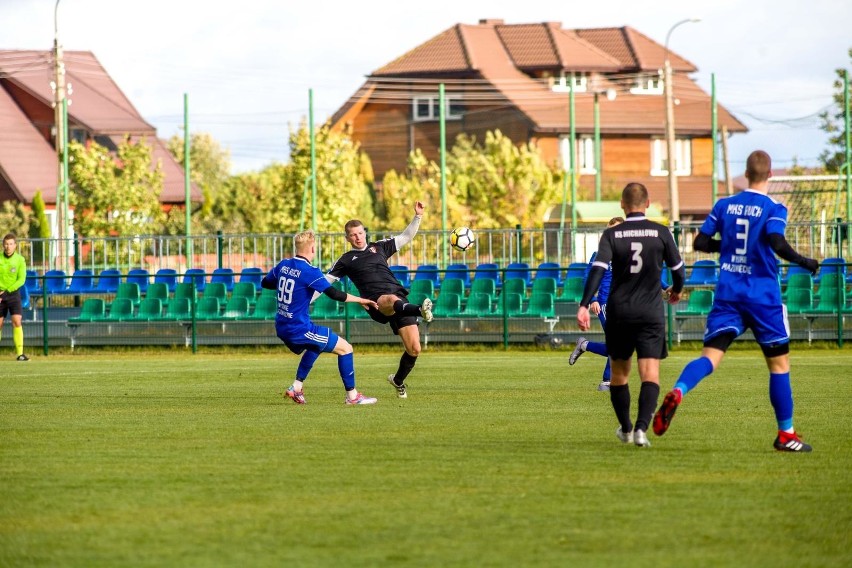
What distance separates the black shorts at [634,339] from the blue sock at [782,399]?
844mm

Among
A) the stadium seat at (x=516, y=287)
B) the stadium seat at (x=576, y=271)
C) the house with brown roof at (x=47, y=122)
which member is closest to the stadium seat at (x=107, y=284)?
the stadium seat at (x=516, y=287)

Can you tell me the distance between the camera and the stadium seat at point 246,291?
2708 cm

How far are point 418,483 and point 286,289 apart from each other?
5482 mm

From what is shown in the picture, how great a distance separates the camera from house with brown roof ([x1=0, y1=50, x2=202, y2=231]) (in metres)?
60.5

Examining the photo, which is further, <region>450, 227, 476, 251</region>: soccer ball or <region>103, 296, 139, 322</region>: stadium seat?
<region>103, 296, 139, 322</region>: stadium seat

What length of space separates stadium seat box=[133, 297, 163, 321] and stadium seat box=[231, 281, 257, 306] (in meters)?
1.51

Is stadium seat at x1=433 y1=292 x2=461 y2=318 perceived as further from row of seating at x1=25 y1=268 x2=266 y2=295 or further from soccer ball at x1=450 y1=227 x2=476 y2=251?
soccer ball at x1=450 y1=227 x2=476 y2=251

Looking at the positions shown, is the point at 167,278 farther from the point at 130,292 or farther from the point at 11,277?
the point at 11,277

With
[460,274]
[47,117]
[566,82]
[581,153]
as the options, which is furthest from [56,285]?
[566,82]

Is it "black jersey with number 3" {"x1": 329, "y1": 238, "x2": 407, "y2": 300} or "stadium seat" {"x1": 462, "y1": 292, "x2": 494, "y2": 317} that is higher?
"black jersey with number 3" {"x1": 329, "y1": 238, "x2": 407, "y2": 300}

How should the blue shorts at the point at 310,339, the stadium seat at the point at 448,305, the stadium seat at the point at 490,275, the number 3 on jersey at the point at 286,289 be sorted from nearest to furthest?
the number 3 on jersey at the point at 286,289
the blue shorts at the point at 310,339
the stadium seat at the point at 448,305
the stadium seat at the point at 490,275

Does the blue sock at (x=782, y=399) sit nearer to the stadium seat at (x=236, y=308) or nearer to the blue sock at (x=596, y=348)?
the blue sock at (x=596, y=348)

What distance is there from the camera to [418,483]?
26.3 ft

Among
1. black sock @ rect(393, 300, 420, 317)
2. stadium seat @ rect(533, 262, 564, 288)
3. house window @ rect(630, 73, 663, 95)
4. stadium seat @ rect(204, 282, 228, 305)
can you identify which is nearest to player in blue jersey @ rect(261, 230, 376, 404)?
black sock @ rect(393, 300, 420, 317)
